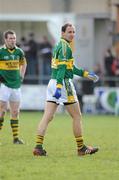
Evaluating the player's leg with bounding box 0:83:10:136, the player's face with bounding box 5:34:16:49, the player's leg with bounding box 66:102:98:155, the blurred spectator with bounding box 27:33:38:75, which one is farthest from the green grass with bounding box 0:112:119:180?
the blurred spectator with bounding box 27:33:38:75

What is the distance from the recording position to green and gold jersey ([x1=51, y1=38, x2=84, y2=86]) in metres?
13.4

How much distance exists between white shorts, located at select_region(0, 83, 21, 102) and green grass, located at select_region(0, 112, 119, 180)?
88cm

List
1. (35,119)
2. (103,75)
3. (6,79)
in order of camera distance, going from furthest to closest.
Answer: (103,75), (35,119), (6,79)

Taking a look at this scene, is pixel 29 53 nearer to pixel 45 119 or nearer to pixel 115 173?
pixel 45 119

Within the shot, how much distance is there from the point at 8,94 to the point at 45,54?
15125 mm

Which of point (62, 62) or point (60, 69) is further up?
point (62, 62)

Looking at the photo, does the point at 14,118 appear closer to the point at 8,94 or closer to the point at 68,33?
the point at 8,94

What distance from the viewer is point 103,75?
31.4 metres

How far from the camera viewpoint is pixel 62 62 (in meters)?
13.5

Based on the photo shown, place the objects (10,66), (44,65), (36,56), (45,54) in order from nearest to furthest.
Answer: (10,66) < (45,54) < (36,56) < (44,65)

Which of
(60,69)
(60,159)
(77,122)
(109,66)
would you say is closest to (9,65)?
(77,122)

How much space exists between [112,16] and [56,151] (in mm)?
20105

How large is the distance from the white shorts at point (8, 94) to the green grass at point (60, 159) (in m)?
0.88

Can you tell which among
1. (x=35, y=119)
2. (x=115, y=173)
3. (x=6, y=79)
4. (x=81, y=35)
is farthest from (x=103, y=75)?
(x=115, y=173)
